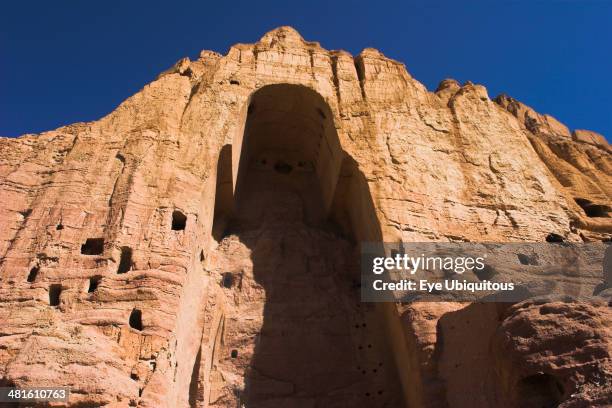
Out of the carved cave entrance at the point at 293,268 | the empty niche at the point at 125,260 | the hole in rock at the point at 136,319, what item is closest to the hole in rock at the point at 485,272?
the carved cave entrance at the point at 293,268

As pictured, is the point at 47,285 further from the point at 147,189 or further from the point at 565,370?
the point at 565,370

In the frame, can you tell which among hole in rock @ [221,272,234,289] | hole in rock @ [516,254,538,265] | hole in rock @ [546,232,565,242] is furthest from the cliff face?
hole in rock @ [516,254,538,265]

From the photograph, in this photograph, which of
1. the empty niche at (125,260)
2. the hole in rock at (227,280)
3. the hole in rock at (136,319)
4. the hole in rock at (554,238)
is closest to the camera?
the hole in rock at (136,319)

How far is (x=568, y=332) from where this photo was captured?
7207mm

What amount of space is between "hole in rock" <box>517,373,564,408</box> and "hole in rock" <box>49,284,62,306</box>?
7.38 meters

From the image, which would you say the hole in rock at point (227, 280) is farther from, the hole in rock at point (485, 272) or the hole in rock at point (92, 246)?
the hole in rock at point (485, 272)

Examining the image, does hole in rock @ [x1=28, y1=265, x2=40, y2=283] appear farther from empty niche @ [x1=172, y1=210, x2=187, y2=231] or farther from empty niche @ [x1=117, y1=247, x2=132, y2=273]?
empty niche @ [x1=172, y1=210, x2=187, y2=231]

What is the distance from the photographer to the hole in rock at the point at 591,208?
13.8 meters

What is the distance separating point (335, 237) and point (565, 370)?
7796 millimetres

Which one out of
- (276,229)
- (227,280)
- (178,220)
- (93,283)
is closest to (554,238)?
(276,229)

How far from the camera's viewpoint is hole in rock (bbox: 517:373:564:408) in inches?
283

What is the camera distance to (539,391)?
732 cm

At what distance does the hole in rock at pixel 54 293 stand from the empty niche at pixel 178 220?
238 centimetres

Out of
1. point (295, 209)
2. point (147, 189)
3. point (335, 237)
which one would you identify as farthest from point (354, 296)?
point (147, 189)
